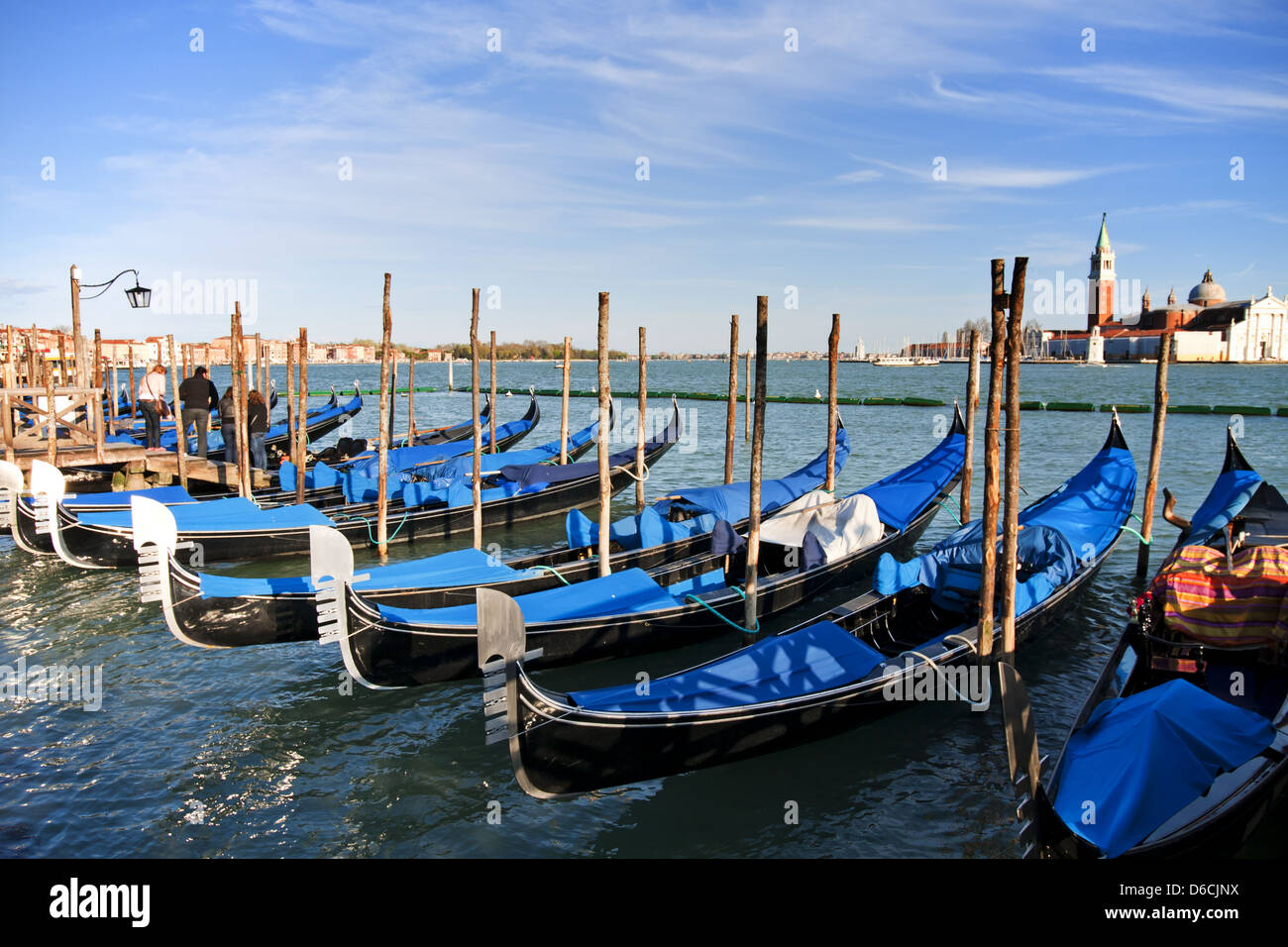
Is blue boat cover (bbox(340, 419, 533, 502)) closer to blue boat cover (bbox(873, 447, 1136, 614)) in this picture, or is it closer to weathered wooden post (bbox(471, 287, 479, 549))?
weathered wooden post (bbox(471, 287, 479, 549))

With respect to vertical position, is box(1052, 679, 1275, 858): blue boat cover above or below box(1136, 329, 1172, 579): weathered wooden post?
below

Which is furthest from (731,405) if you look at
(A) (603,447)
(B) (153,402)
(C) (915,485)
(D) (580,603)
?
(B) (153,402)

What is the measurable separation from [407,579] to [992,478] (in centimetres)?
449

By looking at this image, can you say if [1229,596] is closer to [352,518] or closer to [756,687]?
[756,687]

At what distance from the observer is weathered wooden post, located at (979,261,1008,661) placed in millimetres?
5355

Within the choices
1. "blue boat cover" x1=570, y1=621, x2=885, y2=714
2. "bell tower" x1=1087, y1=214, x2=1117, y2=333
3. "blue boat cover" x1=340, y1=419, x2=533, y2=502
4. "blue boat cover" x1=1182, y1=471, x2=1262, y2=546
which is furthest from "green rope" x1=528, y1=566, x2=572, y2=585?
"bell tower" x1=1087, y1=214, x2=1117, y2=333

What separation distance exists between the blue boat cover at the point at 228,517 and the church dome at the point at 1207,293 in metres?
103

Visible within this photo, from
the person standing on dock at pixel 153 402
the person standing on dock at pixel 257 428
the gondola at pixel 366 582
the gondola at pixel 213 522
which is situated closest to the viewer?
the gondola at pixel 366 582

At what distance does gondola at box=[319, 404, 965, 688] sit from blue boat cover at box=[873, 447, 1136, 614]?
1111 millimetres

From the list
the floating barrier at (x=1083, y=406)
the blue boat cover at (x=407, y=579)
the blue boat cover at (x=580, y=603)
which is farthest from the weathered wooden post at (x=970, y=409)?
the floating barrier at (x=1083, y=406)

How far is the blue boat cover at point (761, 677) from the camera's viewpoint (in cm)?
469

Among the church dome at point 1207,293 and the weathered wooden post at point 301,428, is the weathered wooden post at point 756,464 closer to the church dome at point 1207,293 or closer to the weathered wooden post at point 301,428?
the weathered wooden post at point 301,428
